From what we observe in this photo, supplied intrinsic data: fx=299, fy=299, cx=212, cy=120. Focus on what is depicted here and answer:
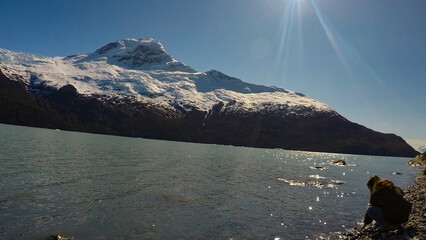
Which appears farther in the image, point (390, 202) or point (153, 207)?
point (153, 207)

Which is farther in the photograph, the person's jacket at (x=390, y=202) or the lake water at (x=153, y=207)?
the lake water at (x=153, y=207)

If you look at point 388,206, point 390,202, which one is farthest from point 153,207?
point 390,202

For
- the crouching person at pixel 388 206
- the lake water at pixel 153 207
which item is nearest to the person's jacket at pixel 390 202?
the crouching person at pixel 388 206

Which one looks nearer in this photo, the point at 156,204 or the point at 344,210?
the point at 156,204

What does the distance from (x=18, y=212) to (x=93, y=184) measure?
45.0 ft

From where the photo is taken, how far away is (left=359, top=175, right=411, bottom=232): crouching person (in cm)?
1783

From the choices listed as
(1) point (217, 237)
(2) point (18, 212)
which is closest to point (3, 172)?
(2) point (18, 212)

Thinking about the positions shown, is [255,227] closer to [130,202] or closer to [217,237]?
[217,237]

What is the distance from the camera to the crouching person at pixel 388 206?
17828 millimetres

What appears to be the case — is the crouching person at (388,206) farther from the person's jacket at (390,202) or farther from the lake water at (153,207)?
the lake water at (153,207)

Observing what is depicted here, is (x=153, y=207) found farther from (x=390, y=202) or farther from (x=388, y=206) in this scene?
(x=390, y=202)

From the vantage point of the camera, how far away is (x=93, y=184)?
35.2 meters

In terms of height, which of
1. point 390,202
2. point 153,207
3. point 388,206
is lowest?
point 153,207

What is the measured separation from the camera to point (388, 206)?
1809 centimetres
